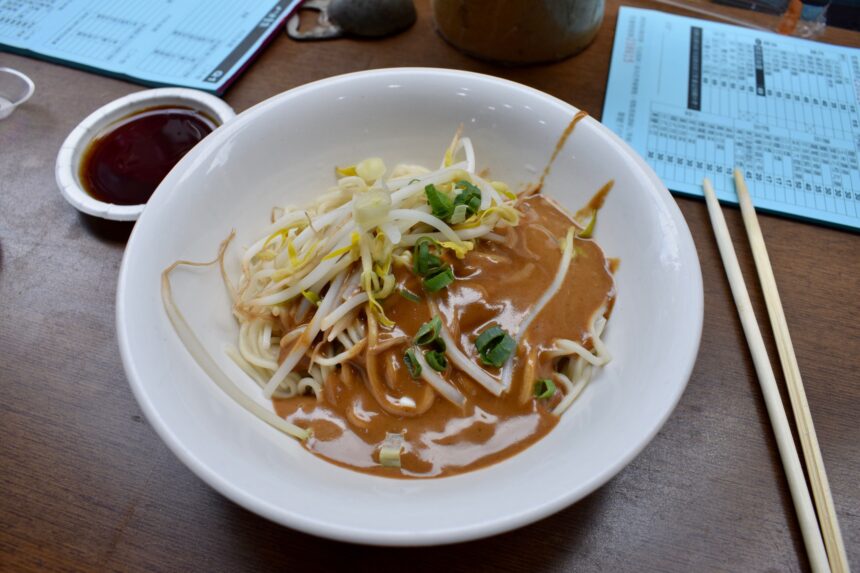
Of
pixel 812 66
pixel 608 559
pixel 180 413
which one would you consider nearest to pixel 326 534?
pixel 180 413

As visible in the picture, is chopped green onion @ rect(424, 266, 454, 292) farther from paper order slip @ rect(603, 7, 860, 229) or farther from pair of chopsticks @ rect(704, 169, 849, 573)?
paper order slip @ rect(603, 7, 860, 229)

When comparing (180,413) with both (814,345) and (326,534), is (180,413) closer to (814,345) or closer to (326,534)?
(326,534)

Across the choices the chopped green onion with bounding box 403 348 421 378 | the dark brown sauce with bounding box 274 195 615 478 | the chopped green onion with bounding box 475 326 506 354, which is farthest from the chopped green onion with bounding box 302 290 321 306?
the chopped green onion with bounding box 475 326 506 354

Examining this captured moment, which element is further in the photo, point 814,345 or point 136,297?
point 814,345

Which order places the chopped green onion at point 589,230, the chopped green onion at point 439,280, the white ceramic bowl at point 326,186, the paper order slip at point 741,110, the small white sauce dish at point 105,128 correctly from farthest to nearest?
the paper order slip at point 741,110, the small white sauce dish at point 105,128, the chopped green onion at point 589,230, the chopped green onion at point 439,280, the white ceramic bowl at point 326,186

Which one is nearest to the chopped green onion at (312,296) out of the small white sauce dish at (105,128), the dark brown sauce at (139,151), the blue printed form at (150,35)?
the small white sauce dish at (105,128)

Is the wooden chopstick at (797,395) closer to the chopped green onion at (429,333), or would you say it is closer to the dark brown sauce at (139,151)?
the chopped green onion at (429,333)
